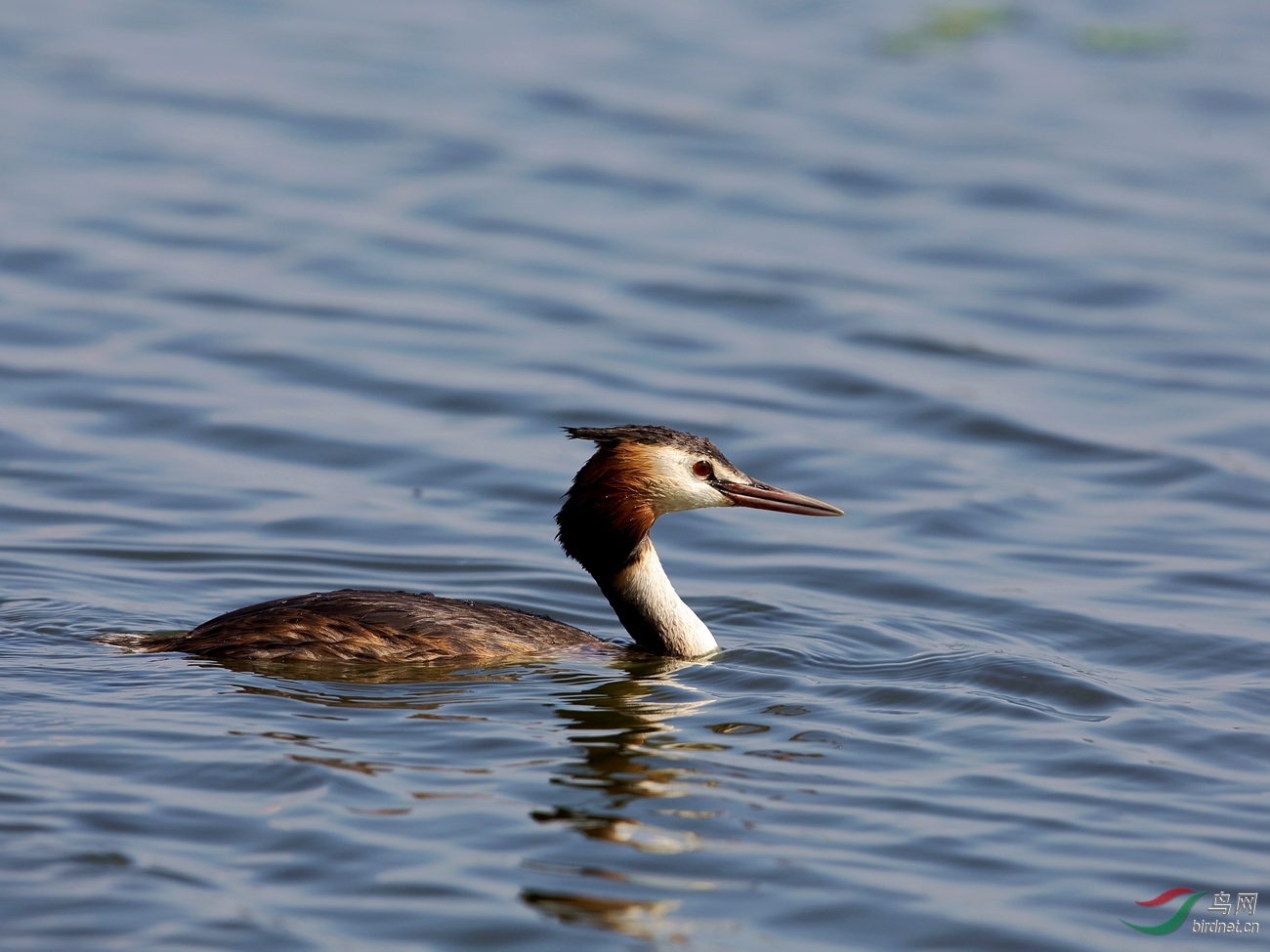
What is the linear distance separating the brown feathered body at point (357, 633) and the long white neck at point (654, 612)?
568 mm

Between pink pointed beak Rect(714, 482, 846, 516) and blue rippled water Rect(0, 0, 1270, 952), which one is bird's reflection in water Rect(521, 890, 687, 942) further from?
pink pointed beak Rect(714, 482, 846, 516)

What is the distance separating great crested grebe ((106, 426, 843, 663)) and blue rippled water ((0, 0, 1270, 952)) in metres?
0.19

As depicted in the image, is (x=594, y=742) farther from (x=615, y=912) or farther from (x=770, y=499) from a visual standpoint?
(x=770, y=499)

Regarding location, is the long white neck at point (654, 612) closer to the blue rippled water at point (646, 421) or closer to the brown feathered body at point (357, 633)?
the blue rippled water at point (646, 421)

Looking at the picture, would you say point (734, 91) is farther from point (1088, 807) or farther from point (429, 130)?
point (1088, 807)

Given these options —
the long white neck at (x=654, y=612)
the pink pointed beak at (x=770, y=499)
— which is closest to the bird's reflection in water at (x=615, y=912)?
the long white neck at (x=654, y=612)

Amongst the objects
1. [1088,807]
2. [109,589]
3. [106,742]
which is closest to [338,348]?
[109,589]

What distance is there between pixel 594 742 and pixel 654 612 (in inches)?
60.0

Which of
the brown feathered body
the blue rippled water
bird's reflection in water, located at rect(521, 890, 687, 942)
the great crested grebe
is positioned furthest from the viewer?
the great crested grebe

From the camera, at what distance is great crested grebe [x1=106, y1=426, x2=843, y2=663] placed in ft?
27.7

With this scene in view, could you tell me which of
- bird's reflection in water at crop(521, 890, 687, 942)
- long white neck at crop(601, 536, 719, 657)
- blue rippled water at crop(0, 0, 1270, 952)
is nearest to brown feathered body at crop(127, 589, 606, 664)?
blue rippled water at crop(0, 0, 1270, 952)

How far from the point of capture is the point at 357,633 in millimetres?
8422

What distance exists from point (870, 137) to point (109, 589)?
1330 centimetres

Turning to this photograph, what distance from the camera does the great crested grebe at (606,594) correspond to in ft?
27.7
